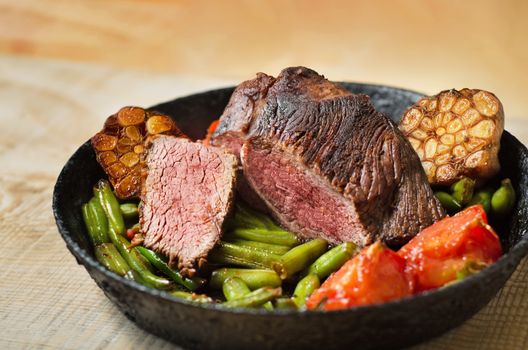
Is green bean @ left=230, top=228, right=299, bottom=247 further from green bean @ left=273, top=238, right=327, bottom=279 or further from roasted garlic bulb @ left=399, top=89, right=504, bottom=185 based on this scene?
roasted garlic bulb @ left=399, top=89, right=504, bottom=185

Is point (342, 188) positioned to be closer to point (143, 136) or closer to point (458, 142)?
point (458, 142)

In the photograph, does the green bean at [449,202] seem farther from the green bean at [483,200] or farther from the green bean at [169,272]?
the green bean at [169,272]

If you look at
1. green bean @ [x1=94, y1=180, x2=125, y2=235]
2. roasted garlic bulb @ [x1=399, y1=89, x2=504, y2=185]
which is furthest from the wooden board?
roasted garlic bulb @ [x1=399, y1=89, x2=504, y2=185]

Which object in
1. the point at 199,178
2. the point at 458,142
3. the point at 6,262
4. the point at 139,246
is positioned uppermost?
the point at 458,142

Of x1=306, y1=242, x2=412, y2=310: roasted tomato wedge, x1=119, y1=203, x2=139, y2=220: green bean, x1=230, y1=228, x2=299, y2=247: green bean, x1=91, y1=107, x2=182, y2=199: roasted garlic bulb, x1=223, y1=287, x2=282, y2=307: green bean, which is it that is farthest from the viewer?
x1=91, y1=107, x2=182, y2=199: roasted garlic bulb

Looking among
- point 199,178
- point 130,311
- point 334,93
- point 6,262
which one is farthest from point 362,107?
point 6,262
